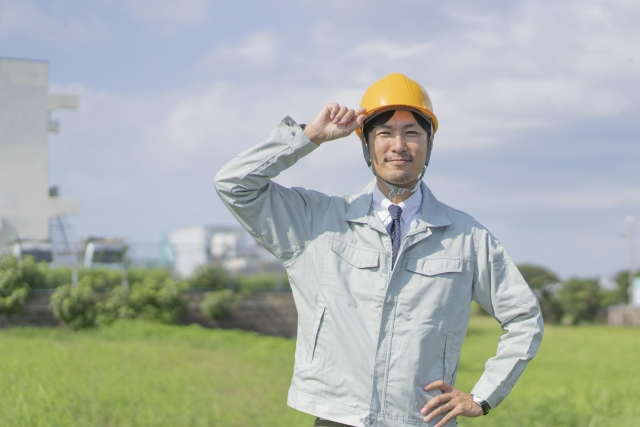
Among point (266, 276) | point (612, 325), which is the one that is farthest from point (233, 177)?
point (612, 325)

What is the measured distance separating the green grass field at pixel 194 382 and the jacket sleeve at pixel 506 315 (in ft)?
11.5

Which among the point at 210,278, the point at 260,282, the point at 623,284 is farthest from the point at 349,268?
the point at 623,284

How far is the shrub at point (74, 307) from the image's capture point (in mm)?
13508

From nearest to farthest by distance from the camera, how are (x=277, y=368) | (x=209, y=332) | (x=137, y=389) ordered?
(x=137, y=389) → (x=277, y=368) → (x=209, y=332)

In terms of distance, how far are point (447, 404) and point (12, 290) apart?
1270 centimetres

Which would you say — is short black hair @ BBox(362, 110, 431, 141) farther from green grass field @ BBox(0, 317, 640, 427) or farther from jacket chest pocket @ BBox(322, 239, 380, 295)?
green grass field @ BBox(0, 317, 640, 427)

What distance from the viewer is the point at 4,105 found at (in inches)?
735

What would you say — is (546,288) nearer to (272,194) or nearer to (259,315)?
(259,315)

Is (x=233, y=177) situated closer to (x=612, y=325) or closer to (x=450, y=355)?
(x=450, y=355)

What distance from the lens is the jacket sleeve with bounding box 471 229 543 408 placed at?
2.29 meters

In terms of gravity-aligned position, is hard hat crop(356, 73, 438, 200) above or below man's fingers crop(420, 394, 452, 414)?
above

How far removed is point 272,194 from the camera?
7.75ft

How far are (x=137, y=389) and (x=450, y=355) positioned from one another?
506 centimetres

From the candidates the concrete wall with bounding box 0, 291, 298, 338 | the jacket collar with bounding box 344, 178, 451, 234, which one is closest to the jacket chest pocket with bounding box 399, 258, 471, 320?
the jacket collar with bounding box 344, 178, 451, 234
